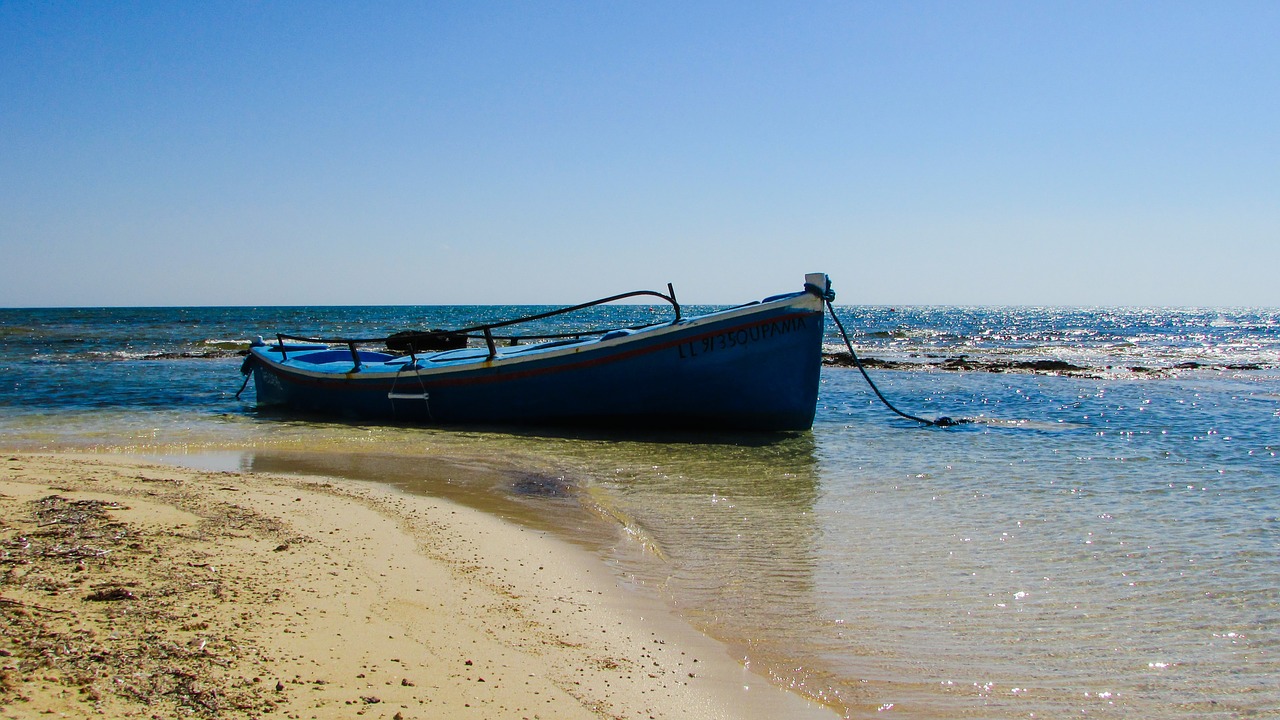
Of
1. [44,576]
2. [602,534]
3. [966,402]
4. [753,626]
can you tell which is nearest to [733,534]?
[602,534]

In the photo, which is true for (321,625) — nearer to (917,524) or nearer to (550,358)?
(917,524)

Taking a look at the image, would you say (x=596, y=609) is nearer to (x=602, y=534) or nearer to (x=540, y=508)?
(x=602, y=534)

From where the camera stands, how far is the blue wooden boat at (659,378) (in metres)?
10.4

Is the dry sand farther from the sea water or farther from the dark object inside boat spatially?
the dark object inside boat

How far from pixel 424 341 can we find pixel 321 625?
11213 millimetres

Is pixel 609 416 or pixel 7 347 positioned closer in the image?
pixel 609 416

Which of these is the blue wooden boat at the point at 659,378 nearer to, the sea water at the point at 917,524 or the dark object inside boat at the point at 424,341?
the sea water at the point at 917,524

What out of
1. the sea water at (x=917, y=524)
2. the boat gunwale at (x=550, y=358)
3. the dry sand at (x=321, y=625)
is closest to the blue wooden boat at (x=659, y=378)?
the boat gunwale at (x=550, y=358)

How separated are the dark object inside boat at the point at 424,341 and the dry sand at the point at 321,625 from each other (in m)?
7.57

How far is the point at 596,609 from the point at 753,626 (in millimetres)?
763

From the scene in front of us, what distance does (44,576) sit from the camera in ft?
12.2

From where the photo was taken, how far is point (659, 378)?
10555mm

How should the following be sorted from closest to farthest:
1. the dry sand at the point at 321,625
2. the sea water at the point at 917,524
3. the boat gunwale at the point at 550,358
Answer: the dry sand at the point at 321,625 → the sea water at the point at 917,524 → the boat gunwale at the point at 550,358

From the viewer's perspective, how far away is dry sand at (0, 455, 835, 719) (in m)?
2.81
